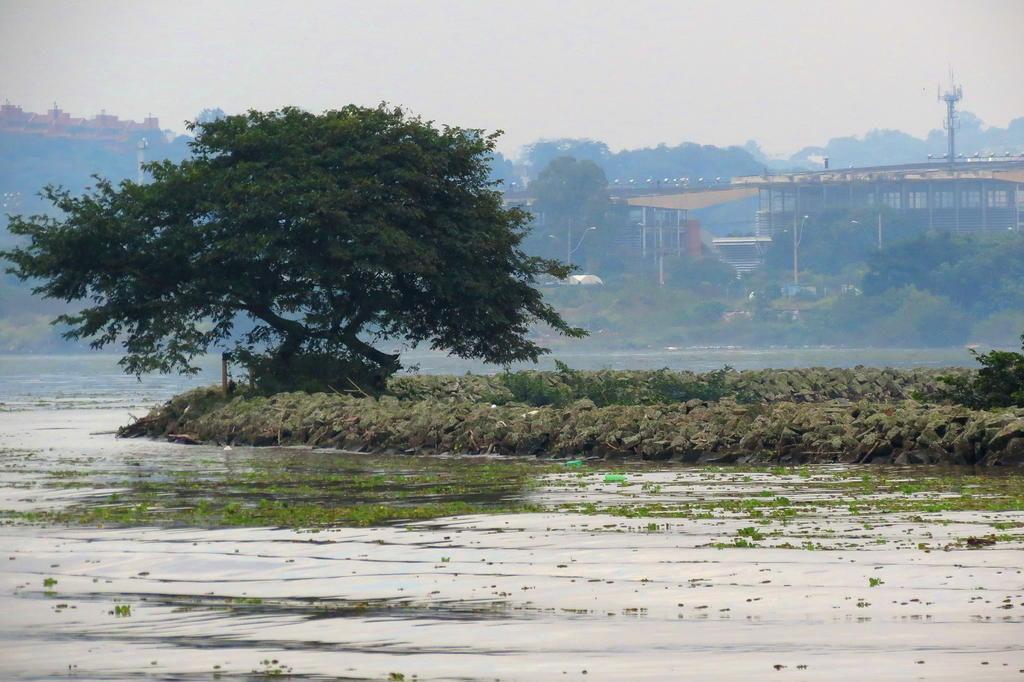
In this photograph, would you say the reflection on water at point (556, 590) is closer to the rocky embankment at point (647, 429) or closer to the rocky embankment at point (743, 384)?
the rocky embankment at point (647, 429)

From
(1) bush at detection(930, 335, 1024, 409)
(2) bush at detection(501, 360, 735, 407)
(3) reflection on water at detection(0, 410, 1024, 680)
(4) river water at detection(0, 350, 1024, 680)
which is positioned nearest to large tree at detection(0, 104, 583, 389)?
(2) bush at detection(501, 360, 735, 407)

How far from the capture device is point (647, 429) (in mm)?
31516

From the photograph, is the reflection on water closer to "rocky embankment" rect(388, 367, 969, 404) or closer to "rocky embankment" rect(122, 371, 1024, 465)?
"rocky embankment" rect(122, 371, 1024, 465)

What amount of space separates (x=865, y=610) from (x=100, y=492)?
14.6 m

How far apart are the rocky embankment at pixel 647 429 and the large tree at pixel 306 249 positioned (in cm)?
397

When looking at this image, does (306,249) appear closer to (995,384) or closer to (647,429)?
(647,429)

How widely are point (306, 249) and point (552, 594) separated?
30.7m

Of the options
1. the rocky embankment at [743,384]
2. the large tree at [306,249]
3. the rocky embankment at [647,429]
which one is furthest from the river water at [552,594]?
the rocky embankment at [743,384]

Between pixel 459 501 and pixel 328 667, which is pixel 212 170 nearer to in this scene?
pixel 459 501

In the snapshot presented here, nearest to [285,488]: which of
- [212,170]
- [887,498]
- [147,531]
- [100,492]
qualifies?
[100,492]

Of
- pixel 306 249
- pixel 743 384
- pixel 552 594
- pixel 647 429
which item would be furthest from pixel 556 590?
pixel 743 384

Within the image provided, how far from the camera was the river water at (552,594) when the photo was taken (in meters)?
11.7

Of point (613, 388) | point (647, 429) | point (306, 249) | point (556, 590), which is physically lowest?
point (613, 388)

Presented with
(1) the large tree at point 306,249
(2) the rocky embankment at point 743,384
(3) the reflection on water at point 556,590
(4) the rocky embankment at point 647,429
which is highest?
(1) the large tree at point 306,249
